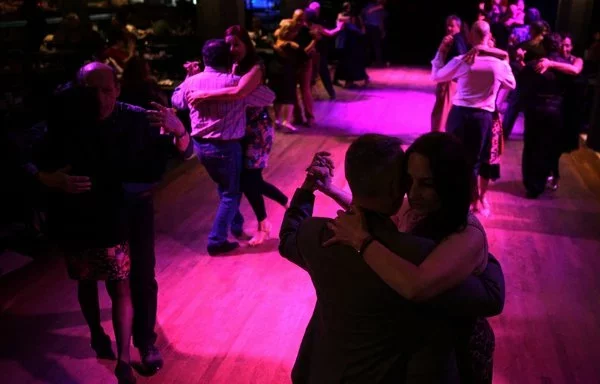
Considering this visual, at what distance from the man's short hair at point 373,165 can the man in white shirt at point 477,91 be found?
3.16 metres

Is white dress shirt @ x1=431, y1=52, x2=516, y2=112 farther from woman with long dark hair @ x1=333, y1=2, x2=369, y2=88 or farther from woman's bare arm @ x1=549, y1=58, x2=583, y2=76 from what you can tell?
woman with long dark hair @ x1=333, y1=2, x2=369, y2=88

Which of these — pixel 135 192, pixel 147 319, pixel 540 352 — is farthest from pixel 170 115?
pixel 540 352

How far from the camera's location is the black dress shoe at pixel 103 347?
3.03 m

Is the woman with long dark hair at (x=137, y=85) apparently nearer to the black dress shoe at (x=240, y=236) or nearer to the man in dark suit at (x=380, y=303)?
the black dress shoe at (x=240, y=236)

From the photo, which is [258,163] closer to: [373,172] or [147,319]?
[147,319]

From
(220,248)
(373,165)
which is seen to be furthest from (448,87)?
(373,165)

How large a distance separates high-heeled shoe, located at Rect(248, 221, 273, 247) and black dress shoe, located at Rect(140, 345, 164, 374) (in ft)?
5.14

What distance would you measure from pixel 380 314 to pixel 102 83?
1635mm

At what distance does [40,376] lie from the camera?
301 cm

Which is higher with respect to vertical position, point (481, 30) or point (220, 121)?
point (481, 30)

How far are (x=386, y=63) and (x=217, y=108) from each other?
10317 millimetres

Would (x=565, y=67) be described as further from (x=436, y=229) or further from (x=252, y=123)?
(x=436, y=229)

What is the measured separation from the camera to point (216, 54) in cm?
387

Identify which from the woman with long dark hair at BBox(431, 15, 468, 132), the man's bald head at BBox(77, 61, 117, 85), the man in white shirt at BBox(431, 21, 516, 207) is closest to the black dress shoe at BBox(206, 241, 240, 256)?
the man in white shirt at BBox(431, 21, 516, 207)
